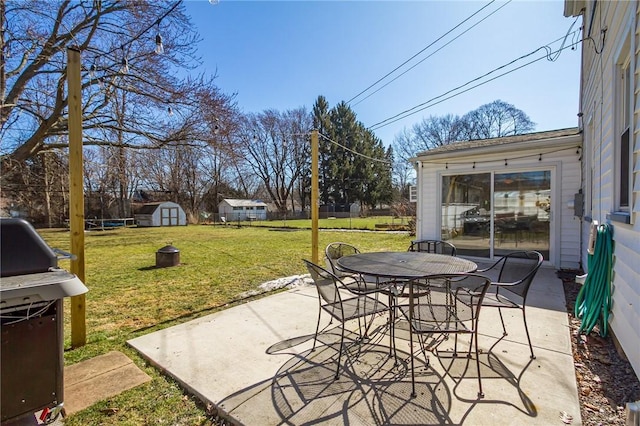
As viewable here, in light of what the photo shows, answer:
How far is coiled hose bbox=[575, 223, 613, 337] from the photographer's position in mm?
2771

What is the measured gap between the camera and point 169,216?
24781mm

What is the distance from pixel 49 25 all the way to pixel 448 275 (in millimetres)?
10438

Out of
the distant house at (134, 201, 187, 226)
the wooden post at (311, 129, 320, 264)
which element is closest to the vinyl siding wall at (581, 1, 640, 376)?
the wooden post at (311, 129, 320, 264)

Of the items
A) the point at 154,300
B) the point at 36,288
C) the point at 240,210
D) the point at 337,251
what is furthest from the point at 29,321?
the point at 240,210

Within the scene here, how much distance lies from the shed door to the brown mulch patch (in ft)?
85.9

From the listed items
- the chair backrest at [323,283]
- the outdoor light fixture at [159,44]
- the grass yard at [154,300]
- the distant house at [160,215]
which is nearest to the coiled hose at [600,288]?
the chair backrest at [323,283]

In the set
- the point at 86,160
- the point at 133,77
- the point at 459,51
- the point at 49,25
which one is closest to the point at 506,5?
the point at 459,51

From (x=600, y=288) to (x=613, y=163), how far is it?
1158 millimetres

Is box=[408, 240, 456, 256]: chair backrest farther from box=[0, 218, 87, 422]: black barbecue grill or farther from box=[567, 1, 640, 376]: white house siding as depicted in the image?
box=[0, 218, 87, 422]: black barbecue grill

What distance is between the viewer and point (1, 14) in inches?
262

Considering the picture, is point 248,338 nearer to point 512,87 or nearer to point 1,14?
point 512,87

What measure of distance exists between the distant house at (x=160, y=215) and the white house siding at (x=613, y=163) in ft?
85.1

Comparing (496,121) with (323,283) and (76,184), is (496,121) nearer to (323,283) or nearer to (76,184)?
(323,283)

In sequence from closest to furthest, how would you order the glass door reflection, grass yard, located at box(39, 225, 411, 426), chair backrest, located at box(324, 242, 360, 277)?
grass yard, located at box(39, 225, 411, 426), chair backrest, located at box(324, 242, 360, 277), the glass door reflection
